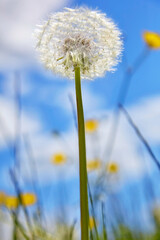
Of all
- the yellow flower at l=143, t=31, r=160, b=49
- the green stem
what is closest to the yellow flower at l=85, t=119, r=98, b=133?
the yellow flower at l=143, t=31, r=160, b=49

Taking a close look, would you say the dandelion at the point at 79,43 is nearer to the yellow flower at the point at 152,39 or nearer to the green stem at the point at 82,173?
the green stem at the point at 82,173

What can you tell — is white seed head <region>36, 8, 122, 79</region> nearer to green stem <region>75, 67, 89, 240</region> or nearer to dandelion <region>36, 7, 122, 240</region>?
dandelion <region>36, 7, 122, 240</region>

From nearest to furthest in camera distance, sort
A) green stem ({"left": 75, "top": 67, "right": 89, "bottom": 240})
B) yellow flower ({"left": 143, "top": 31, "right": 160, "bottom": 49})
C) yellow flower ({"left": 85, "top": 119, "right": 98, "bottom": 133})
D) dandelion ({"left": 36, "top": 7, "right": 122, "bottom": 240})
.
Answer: green stem ({"left": 75, "top": 67, "right": 89, "bottom": 240}), dandelion ({"left": 36, "top": 7, "right": 122, "bottom": 240}), yellow flower ({"left": 143, "top": 31, "right": 160, "bottom": 49}), yellow flower ({"left": 85, "top": 119, "right": 98, "bottom": 133})

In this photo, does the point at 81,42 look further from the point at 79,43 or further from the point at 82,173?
the point at 82,173

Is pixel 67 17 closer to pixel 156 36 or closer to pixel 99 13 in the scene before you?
pixel 99 13

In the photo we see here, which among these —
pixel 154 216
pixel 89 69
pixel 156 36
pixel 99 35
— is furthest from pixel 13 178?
pixel 154 216

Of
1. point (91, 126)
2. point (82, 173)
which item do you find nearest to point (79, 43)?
point (82, 173)

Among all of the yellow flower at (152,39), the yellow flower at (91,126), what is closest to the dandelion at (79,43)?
the yellow flower at (152,39)

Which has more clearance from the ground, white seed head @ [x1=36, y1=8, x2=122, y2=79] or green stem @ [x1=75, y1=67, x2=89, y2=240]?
white seed head @ [x1=36, y1=8, x2=122, y2=79]
